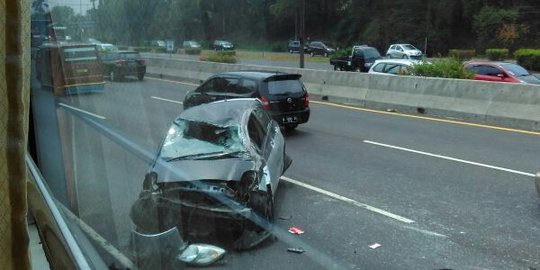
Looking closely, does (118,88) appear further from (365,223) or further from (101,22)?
(365,223)

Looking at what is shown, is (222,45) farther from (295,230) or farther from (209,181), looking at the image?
(295,230)

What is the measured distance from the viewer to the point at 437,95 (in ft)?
46.3

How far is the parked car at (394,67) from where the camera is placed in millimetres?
17109

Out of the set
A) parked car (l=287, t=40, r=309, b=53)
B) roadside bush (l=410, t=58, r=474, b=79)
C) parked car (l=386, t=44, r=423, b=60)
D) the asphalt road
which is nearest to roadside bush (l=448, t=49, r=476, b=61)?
roadside bush (l=410, t=58, r=474, b=79)

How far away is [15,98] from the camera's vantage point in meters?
0.73

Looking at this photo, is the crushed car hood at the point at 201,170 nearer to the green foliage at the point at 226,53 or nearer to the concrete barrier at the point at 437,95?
→ the green foliage at the point at 226,53

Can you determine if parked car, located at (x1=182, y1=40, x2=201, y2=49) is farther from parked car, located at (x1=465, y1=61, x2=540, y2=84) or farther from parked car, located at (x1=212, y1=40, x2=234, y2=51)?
parked car, located at (x1=465, y1=61, x2=540, y2=84)

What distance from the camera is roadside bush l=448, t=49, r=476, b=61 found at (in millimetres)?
13513

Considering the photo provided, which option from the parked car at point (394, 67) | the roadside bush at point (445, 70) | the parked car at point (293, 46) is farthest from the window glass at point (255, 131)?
the parked car at point (394, 67)

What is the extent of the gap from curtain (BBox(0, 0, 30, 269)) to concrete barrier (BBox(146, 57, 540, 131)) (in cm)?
964

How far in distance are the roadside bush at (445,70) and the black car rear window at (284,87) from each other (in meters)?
7.35

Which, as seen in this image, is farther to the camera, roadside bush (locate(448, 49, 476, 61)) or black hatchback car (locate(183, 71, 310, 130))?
roadside bush (locate(448, 49, 476, 61))

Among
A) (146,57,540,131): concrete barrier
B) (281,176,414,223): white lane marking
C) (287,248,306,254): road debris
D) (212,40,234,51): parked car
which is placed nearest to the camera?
(212,40,234,51): parked car

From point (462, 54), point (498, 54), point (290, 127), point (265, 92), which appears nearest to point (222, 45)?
point (265, 92)
